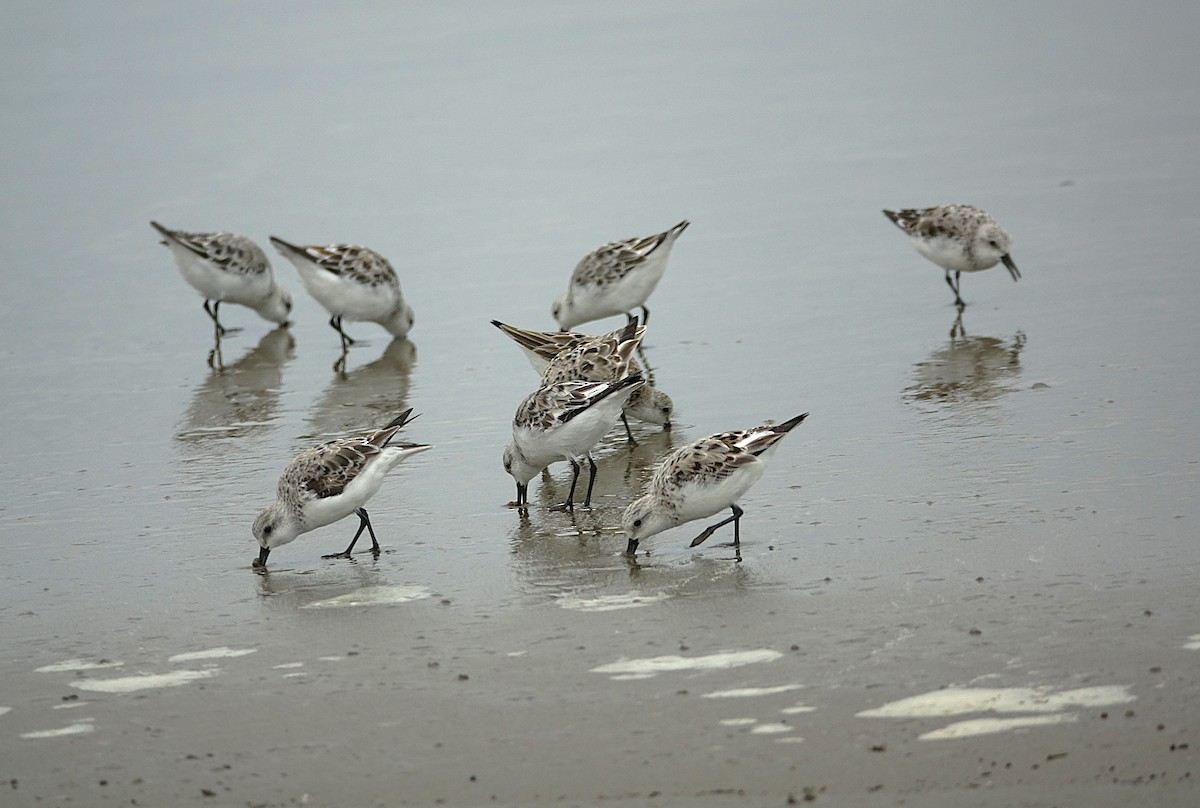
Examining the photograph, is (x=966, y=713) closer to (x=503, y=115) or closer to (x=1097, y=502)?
(x=1097, y=502)

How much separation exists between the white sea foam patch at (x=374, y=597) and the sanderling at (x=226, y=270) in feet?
28.3

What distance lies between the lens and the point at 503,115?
90.2 feet

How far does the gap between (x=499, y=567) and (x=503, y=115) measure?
20075 mm

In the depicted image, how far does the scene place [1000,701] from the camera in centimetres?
608

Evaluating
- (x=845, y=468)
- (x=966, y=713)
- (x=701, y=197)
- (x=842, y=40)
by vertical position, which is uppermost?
(x=842, y=40)

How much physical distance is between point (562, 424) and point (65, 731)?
12.6 ft

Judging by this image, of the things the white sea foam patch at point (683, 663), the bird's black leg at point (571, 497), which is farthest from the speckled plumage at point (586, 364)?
the white sea foam patch at point (683, 663)

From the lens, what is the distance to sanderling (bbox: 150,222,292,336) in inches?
635

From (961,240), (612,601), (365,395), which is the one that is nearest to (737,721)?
(612,601)

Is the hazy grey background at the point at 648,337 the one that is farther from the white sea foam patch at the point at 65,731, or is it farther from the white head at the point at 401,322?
the white head at the point at 401,322

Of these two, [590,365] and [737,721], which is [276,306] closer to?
[590,365]

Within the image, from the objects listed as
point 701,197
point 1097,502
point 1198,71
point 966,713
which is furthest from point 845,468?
point 1198,71

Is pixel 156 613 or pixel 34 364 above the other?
pixel 34 364

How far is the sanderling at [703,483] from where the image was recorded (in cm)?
833
